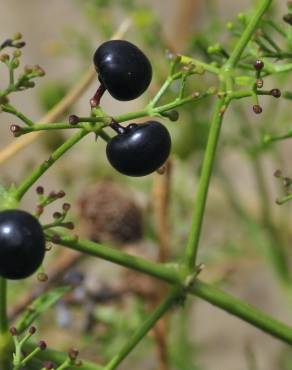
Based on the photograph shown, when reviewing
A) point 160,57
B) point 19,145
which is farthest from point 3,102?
point 160,57

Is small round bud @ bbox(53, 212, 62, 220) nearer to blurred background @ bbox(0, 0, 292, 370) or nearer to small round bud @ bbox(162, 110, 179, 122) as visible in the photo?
small round bud @ bbox(162, 110, 179, 122)

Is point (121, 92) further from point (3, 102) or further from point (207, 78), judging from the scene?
point (207, 78)

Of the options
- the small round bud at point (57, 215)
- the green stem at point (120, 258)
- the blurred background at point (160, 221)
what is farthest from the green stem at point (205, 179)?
the blurred background at point (160, 221)

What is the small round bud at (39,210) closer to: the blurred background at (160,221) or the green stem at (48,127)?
the green stem at (48,127)

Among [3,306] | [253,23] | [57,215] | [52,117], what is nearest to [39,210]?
[57,215]

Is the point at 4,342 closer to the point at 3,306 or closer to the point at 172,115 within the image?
the point at 3,306
